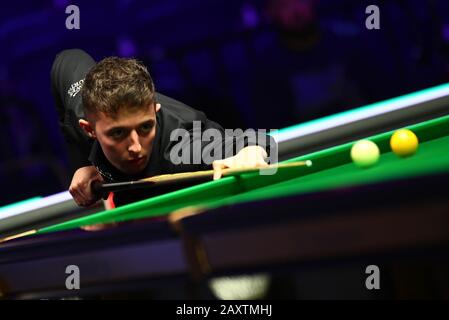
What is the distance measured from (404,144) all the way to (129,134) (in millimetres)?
823

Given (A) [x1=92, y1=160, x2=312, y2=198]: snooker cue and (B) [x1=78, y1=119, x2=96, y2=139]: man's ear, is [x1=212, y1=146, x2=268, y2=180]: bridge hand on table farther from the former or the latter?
(B) [x1=78, y1=119, x2=96, y2=139]: man's ear

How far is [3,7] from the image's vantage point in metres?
5.07

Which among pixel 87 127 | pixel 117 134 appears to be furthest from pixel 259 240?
pixel 87 127

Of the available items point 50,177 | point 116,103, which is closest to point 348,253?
point 116,103

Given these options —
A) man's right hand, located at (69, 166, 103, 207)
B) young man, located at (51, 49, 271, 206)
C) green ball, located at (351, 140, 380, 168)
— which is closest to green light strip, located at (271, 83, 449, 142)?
young man, located at (51, 49, 271, 206)

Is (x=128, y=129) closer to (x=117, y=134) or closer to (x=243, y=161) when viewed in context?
(x=117, y=134)

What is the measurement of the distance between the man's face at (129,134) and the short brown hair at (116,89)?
0.08ft

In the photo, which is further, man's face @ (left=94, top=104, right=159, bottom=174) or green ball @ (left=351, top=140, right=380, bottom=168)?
man's face @ (left=94, top=104, right=159, bottom=174)

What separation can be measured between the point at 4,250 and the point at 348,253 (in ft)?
2.86

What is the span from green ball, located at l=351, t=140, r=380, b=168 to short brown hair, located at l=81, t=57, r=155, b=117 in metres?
0.64

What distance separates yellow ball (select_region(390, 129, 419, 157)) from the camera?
216cm

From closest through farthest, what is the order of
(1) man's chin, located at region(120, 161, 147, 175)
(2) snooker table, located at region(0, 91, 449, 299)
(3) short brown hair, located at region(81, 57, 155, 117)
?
(2) snooker table, located at region(0, 91, 449, 299), (3) short brown hair, located at region(81, 57, 155, 117), (1) man's chin, located at region(120, 161, 147, 175)
